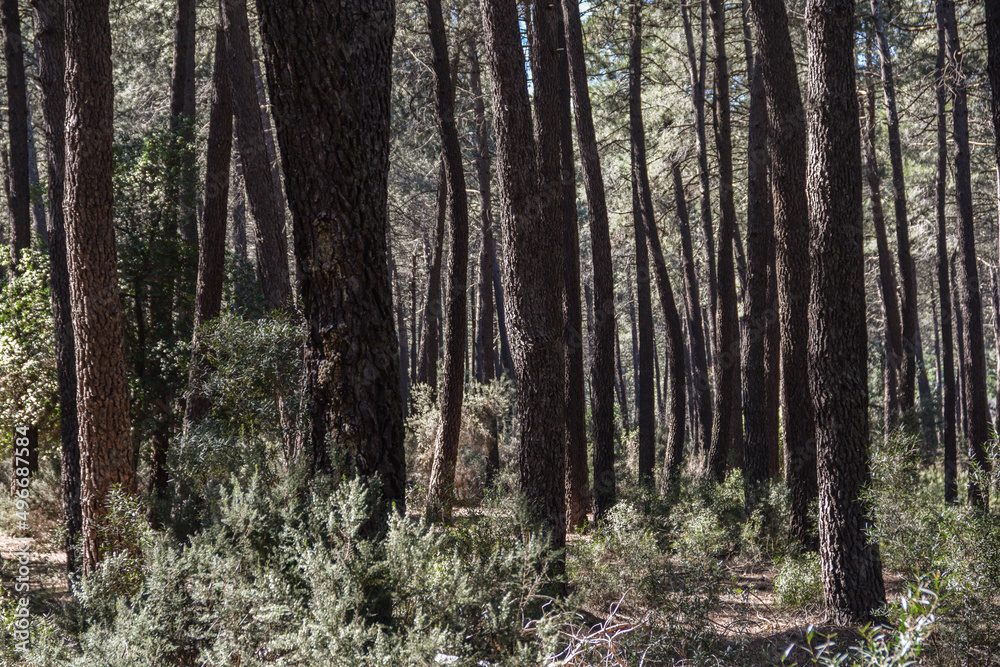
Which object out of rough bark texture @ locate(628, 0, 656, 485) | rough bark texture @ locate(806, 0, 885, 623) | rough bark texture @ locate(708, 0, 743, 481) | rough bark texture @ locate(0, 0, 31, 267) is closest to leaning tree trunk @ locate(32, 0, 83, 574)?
rough bark texture @ locate(0, 0, 31, 267)

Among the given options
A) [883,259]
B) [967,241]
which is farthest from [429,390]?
[967,241]

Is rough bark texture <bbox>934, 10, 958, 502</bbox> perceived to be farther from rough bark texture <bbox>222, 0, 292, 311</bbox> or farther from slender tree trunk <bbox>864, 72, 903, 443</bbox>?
rough bark texture <bbox>222, 0, 292, 311</bbox>

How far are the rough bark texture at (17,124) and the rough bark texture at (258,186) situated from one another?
2946 mm

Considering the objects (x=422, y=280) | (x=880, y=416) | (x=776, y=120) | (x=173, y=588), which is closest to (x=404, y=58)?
(x=776, y=120)

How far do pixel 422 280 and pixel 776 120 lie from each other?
29.2 m

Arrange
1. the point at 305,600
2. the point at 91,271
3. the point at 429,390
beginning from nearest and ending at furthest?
the point at 305,600
the point at 91,271
the point at 429,390

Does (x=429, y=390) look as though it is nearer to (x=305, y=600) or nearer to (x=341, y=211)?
(x=341, y=211)

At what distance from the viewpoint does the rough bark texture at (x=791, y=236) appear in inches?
325

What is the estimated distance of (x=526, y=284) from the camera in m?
6.35

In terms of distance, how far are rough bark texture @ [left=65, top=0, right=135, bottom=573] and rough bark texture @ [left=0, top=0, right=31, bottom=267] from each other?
Result: 471 centimetres

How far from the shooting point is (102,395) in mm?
6301

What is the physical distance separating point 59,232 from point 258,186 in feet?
9.59

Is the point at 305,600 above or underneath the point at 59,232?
underneath

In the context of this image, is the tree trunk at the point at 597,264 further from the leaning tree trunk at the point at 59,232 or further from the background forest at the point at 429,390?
the leaning tree trunk at the point at 59,232
